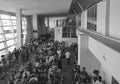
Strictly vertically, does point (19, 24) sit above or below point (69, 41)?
above

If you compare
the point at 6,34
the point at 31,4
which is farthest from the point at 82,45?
the point at 6,34

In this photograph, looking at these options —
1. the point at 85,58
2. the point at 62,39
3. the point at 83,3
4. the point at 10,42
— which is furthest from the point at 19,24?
the point at 62,39

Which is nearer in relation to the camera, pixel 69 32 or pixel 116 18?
pixel 116 18

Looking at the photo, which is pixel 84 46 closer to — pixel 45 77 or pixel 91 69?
pixel 91 69

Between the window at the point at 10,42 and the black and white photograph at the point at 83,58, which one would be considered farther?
the window at the point at 10,42

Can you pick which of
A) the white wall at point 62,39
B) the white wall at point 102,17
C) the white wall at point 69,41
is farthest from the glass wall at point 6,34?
the white wall at point 102,17

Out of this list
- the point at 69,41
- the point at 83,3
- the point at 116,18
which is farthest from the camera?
the point at 69,41

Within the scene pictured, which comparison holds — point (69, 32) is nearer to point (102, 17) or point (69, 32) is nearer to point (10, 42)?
point (10, 42)

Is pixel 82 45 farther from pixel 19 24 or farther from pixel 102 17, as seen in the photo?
pixel 19 24

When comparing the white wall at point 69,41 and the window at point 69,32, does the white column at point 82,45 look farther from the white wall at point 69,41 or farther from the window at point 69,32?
the window at point 69,32

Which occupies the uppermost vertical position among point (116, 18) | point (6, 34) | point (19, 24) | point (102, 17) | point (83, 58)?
point (19, 24)

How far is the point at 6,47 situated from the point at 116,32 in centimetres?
1440

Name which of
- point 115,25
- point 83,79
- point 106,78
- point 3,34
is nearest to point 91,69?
point 106,78

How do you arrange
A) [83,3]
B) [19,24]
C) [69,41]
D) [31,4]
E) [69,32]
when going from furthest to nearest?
1. [69,32]
2. [69,41]
3. [19,24]
4. [83,3]
5. [31,4]
